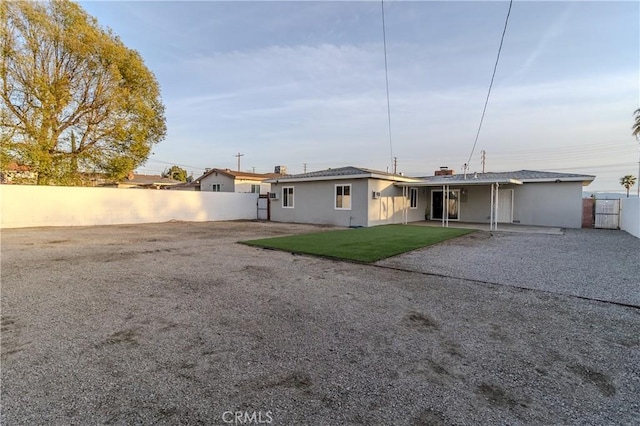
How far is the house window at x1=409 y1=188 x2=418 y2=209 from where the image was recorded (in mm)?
18331

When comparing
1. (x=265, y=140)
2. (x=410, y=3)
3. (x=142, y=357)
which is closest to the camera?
(x=142, y=357)

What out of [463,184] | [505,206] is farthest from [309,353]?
[505,206]

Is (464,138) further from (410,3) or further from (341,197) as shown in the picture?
(410,3)

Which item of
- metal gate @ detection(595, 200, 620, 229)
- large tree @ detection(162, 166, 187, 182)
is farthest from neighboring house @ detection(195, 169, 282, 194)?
large tree @ detection(162, 166, 187, 182)

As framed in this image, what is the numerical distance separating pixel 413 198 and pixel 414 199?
128 millimetres

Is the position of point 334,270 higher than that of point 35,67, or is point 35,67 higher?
point 35,67

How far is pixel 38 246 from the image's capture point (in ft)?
27.8

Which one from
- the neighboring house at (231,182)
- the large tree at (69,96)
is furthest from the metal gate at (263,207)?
the large tree at (69,96)

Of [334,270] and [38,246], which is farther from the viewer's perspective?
[38,246]

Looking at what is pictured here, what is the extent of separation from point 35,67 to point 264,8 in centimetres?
1257

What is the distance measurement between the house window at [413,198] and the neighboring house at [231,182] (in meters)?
12.2

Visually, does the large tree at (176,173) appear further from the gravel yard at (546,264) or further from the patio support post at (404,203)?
the gravel yard at (546,264)

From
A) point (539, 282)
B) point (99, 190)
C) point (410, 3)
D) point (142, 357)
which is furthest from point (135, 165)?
point (539, 282)

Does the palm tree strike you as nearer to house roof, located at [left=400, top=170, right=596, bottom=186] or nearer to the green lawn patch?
house roof, located at [left=400, top=170, right=596, bottom=186]
